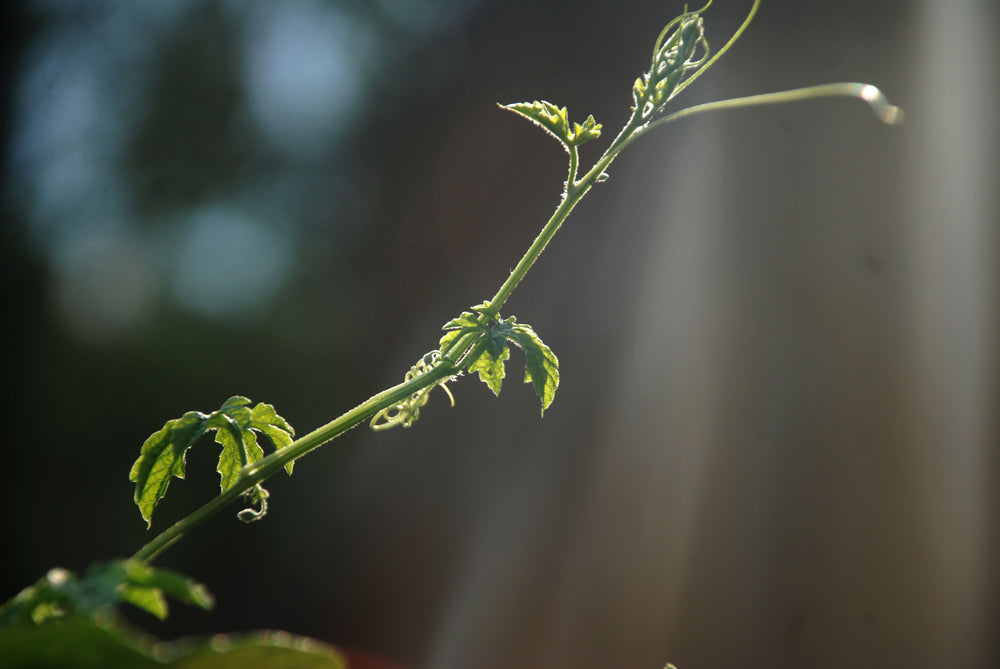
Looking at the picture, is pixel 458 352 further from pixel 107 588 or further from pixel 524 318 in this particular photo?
pixel 524 318

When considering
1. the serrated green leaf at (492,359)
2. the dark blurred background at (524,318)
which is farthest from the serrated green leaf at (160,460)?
the dark blurred background at (524,318)

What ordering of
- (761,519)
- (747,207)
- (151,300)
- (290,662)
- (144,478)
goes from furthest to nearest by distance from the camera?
(151,300), (747,207), (761,519), (144,478), (290,662)

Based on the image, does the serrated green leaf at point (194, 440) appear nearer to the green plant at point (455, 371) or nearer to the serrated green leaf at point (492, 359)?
the green plant at point (455, 371)

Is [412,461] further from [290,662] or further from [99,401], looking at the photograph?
[290,662]

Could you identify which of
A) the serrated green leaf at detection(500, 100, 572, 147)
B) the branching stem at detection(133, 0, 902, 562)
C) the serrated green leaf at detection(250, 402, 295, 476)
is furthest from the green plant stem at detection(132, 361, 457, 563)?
the serrated green leaf at detection(500, 100, 572, 147)

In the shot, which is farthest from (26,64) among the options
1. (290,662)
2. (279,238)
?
(290,662)

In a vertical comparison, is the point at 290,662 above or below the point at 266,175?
below
